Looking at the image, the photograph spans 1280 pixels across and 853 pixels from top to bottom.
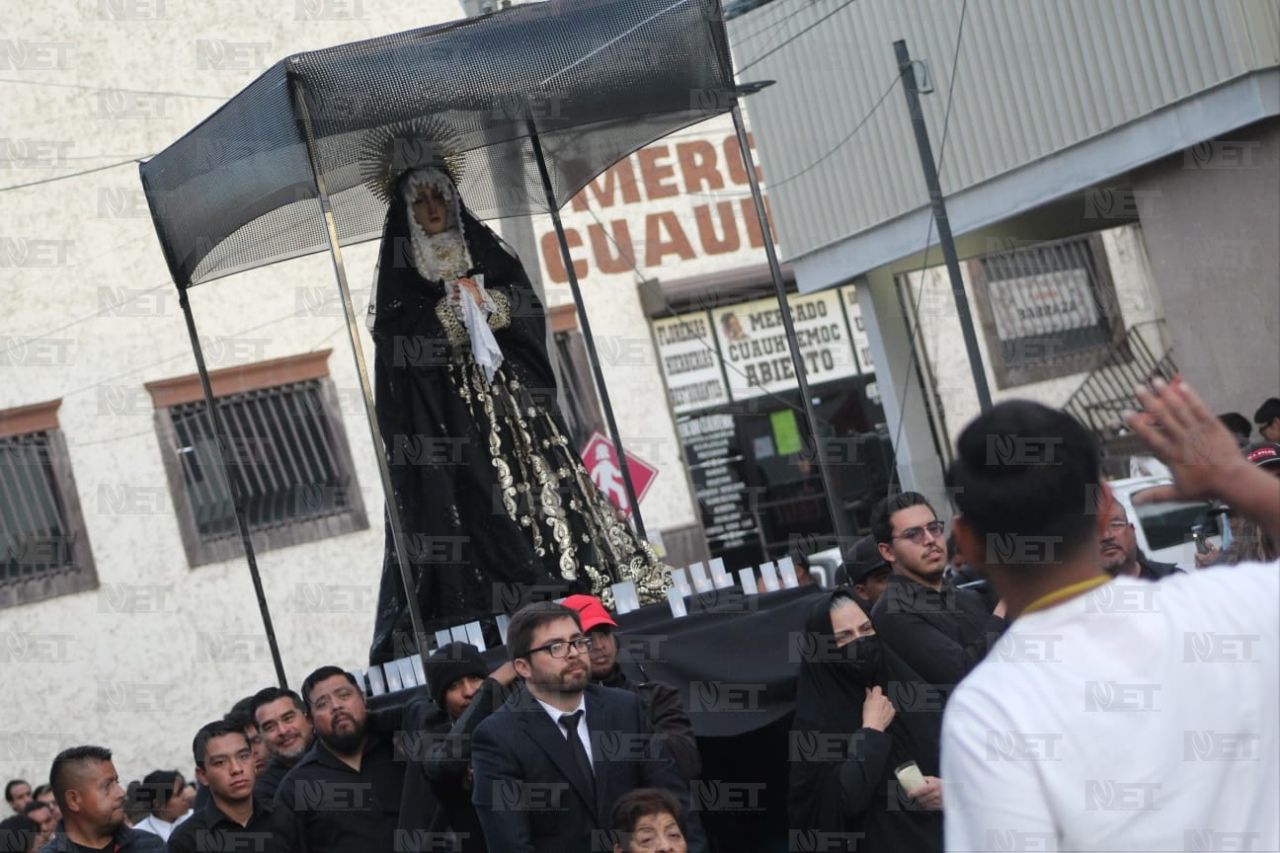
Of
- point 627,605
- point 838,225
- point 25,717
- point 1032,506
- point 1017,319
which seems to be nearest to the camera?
point 1032,506

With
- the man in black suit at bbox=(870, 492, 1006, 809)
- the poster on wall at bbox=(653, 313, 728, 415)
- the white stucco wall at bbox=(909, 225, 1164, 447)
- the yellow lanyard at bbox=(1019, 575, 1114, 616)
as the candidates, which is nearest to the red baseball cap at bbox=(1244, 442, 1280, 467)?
the man in black suit at bbox=(870, 492, 1006, 809)

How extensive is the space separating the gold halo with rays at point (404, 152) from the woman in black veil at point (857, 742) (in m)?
3.71

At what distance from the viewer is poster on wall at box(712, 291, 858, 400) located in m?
21.6

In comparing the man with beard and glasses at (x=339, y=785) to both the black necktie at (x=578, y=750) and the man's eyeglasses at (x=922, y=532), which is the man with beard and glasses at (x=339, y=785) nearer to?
the black necktie at (x=578, y=750)

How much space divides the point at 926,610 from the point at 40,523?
540 inches

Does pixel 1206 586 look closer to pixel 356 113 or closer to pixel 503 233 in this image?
pixel 356 113

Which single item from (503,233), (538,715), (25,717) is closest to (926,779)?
(538,715)

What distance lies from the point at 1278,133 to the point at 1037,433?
9965mm

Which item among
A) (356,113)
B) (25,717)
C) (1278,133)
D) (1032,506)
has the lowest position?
(25,717)

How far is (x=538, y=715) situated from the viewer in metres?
5.76

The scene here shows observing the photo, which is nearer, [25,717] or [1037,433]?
[1037,433]

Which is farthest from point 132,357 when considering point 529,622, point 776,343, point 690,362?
point 529,622

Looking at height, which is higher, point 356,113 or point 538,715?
point 356,113

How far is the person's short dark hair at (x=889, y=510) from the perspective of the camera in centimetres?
604
